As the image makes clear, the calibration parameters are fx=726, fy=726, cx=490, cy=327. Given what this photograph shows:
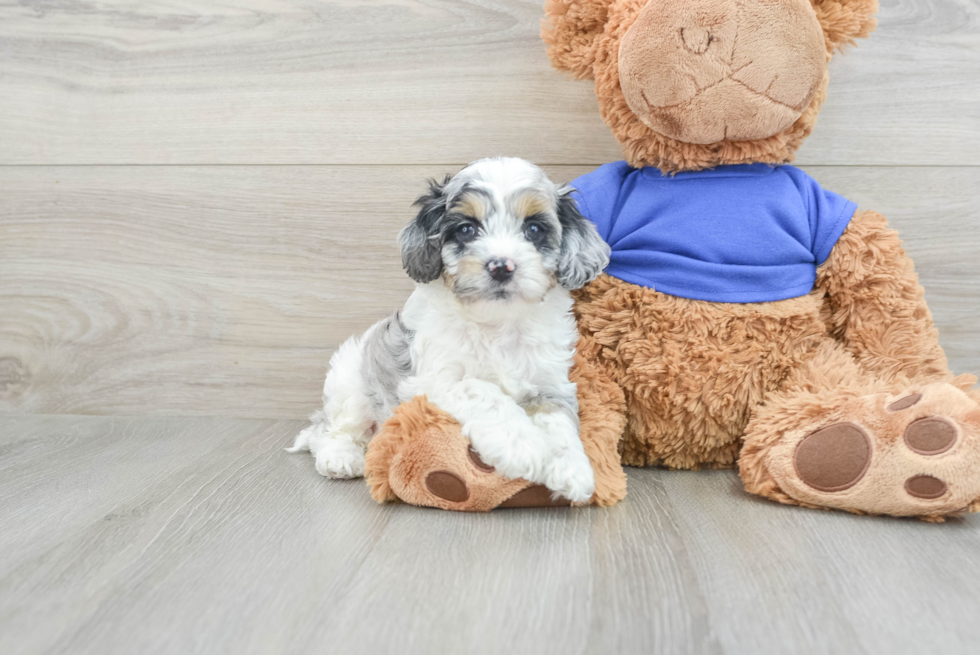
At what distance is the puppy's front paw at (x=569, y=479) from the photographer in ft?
4.47

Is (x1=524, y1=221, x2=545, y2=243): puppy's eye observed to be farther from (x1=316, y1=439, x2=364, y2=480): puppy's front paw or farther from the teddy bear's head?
(x1=316, y1=439, x2=364, y2=480): puppy's front paw

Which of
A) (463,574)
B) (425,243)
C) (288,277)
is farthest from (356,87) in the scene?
(463,574)

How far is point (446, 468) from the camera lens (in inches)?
55.7

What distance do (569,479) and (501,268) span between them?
0.42m

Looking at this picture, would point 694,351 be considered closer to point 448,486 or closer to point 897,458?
point 897,458

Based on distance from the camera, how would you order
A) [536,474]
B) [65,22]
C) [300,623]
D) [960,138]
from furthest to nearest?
[65,22]
[960,138]
[536,474]
[300,623]

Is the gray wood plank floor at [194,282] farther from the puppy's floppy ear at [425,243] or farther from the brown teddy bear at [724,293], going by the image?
the puppy's floppy ear at [425,243]

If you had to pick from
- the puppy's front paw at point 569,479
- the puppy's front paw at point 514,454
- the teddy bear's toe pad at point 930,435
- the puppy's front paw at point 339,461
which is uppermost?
the teddy bear's toe pad at point 930,435

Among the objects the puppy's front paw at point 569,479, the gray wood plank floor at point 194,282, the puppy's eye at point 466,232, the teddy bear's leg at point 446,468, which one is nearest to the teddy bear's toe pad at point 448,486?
the teddy bear's leg at point 446,468

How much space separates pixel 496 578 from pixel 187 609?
47cm

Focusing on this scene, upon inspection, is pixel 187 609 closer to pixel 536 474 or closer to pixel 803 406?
pixel 536 474

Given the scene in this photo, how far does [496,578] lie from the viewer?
3.83ft

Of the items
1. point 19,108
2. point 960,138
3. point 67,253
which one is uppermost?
point 960,138

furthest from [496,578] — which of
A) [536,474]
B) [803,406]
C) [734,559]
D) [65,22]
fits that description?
[65,22]
